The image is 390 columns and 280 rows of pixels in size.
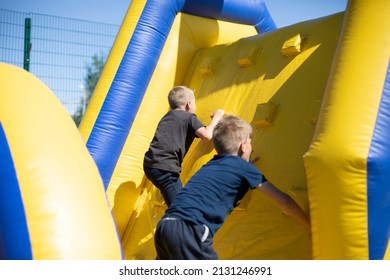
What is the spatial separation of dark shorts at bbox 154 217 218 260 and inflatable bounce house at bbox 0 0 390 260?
216mm

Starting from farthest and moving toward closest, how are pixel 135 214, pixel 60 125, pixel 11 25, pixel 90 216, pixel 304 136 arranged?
pixel 11 25 < pixel 135 214 < pixel 304 136 < pixel 60 125 < pixel 90 216

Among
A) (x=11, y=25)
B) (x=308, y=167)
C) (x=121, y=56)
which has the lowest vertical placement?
(x=308, y=167)

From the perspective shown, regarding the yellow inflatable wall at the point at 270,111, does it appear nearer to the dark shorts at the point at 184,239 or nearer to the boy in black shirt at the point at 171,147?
the boy in black shirt at the point at 171,147

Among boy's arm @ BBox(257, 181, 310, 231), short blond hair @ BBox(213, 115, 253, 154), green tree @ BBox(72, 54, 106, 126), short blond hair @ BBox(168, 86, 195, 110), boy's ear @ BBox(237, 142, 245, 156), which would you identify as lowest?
boy's arm @ BBox(257, 181, 310, 231)

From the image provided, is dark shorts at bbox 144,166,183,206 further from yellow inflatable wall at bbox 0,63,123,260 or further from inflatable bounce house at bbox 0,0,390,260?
yellow inflatable wall at bbox 0,63,123,260

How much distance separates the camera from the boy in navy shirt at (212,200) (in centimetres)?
236

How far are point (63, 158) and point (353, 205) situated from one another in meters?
1.25

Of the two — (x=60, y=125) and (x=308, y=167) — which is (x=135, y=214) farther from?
(x=308, y=167)

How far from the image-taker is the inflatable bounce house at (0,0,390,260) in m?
2.28

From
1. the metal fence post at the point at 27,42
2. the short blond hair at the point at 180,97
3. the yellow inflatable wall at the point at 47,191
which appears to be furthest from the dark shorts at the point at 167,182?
the metal fence post at the point at 27,42

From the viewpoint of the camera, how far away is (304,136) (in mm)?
3051

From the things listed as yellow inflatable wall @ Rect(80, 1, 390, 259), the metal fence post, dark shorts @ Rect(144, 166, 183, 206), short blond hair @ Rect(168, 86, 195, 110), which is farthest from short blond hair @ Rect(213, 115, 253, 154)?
the metal fence post

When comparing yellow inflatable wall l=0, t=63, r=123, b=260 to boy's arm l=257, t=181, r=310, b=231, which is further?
boy's arm l=257, t=181, r=310, b=231

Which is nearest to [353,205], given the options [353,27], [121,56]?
[353,27]
